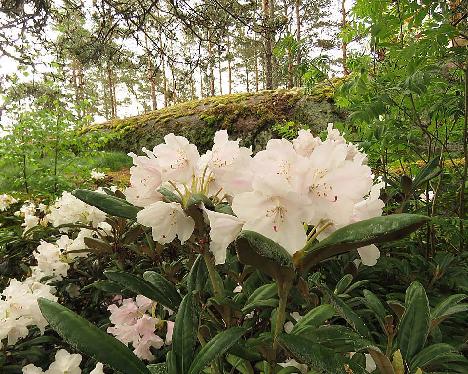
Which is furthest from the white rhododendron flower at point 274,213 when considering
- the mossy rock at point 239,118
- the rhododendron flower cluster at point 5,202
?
the mossy rock at point 239,118

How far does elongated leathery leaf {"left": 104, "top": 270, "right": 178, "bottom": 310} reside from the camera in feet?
2.75

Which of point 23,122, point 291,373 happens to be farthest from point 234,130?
point 291,373

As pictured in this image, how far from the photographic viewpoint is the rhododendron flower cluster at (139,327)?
1166 millimetres

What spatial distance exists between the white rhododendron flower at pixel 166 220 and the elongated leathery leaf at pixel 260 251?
9.4 inches

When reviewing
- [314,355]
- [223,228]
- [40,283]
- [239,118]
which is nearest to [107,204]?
[223,228]

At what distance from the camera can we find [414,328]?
777 mm

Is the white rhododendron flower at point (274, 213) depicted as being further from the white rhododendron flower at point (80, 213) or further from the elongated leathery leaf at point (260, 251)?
the white rhododendron flower at point (80, 213)

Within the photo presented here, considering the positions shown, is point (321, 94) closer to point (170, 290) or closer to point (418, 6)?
point (418, 6)

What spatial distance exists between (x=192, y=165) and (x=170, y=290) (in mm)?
291

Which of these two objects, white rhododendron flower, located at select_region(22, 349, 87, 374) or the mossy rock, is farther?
the mossy rock

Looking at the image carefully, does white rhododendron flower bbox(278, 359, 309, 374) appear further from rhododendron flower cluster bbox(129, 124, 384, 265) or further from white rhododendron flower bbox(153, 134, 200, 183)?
white rhododendron flower bbox(153, 134, 200, 183)

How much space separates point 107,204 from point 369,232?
0.57 meters

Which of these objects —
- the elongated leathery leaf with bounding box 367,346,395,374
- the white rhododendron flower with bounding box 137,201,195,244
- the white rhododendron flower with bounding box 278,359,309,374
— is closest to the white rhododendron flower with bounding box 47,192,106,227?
the white rhododendron flower with bounding box 137,201,195,244

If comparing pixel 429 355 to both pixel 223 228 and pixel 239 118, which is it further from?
pixel 239 118
